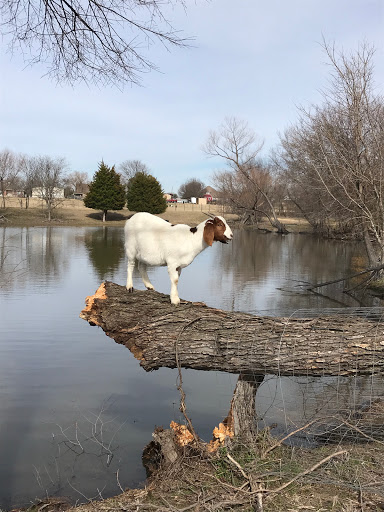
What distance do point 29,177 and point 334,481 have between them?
7033cm

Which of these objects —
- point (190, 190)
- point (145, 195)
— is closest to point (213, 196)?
point (190, 190)

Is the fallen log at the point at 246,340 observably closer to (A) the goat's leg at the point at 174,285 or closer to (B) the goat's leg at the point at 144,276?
(A) the goat's leg at the point at 174,285

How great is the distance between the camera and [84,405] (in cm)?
791

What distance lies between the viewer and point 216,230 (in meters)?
6.04

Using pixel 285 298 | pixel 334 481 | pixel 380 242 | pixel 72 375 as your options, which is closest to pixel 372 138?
pixel 380 242

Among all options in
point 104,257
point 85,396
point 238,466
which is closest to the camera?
point 238,466

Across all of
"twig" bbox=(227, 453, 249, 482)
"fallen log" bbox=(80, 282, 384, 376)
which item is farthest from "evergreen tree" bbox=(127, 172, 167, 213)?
"twig" bbox=(227, 453, 249, 482)

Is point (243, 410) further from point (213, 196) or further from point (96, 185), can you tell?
point (213, 196)

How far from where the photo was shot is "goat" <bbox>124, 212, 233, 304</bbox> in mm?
6051

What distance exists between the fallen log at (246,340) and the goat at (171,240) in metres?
0.56

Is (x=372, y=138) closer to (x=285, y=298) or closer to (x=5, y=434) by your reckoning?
(x=285, y=298)

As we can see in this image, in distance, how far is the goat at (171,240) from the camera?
605 cm

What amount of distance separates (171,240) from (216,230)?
59 centimetres

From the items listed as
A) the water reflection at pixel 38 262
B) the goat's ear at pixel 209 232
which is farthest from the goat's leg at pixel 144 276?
the water reflection at pixel 38 262
